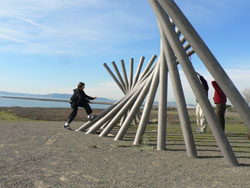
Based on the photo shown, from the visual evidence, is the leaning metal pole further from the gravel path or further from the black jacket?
the black jacket

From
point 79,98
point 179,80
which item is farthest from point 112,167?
point 79,98

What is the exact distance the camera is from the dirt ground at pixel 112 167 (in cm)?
271

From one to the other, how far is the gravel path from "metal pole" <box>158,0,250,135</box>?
3.00 feet

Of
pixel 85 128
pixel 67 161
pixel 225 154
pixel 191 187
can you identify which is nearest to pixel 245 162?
pixel 225 154

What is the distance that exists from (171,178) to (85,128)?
177 inches

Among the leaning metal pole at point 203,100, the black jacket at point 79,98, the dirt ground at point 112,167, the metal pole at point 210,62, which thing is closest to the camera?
the dirt ground at point 112,167

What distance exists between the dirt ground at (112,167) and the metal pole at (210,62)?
3.00ft

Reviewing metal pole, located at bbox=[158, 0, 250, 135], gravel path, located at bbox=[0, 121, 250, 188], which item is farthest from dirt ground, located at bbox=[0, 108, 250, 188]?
metal pole, located at bbox=[158, 0, 250, 135]

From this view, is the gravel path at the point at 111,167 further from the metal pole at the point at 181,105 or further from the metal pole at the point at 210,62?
the metal pole at the point at 210,62

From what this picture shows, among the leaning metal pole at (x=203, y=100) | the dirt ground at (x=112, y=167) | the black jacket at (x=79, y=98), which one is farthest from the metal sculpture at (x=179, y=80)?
the black jacket at (x=79, y=98)

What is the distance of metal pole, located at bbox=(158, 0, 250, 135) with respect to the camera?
3.13 metres

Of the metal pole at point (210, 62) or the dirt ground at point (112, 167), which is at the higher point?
the metal pole at point (210, 62)

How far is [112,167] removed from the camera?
Answer: 11.0 feet

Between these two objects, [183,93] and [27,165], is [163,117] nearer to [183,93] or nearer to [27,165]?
[183,93]
